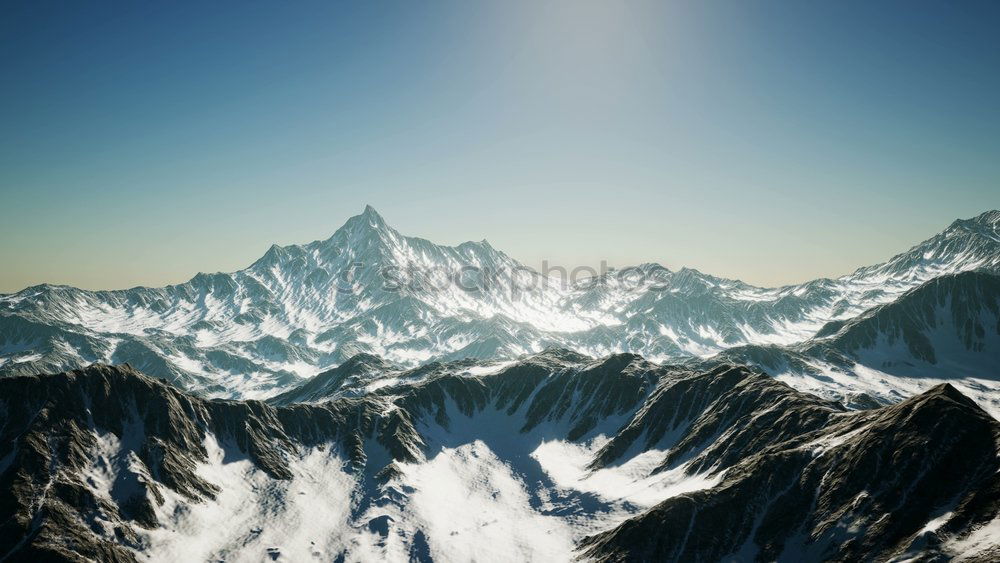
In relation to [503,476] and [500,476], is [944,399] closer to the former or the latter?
[503,476]

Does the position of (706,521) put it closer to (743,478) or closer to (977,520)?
(743,478)

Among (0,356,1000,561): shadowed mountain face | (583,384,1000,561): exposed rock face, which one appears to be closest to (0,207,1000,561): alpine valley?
(583,384,1000,561): exposed rock face

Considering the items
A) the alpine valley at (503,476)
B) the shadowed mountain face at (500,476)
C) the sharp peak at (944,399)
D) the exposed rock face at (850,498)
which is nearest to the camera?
the exposed rock face at (850,498)

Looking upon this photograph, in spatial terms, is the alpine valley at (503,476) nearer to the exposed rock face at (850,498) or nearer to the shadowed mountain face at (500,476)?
the exposed rock face at (850,498)

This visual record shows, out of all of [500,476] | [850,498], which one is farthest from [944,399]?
[500,476]

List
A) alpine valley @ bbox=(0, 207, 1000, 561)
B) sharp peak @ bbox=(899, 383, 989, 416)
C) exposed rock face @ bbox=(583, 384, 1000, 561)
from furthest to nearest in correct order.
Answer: sharp peak @ bbox=(899, 383, 989, 416), alpine valley @ bbox=(0, 207, 1000, 561), exposed rock face @ bbox=(583, 384, 1000, 561)

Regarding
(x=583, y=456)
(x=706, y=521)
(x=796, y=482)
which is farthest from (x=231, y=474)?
(x=796, y=482)

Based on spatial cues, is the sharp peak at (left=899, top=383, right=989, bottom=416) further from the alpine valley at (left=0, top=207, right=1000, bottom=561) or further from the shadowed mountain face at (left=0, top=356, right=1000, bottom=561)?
the alpine valley at (left=0, top=207, right=1000, bottom=561)

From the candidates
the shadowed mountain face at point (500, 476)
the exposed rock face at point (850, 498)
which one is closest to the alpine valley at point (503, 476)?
the exposed rock face at point (850, 498)

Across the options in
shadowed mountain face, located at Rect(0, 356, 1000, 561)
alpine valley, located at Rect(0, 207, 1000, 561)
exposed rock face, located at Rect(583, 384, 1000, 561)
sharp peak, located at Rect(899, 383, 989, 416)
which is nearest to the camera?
exposed rock face, located at Rect(583, 384, 1000, 561)
